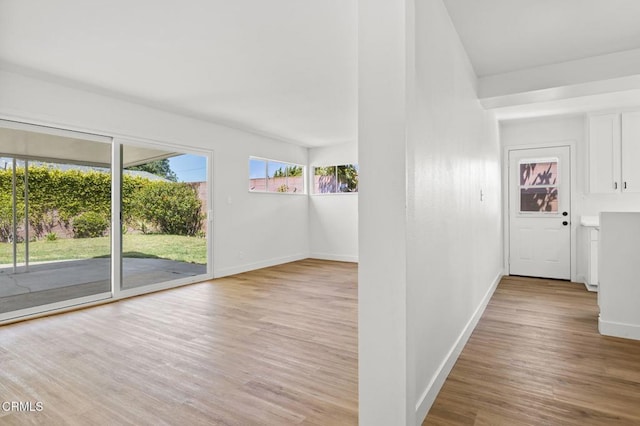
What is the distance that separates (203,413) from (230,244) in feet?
13.5

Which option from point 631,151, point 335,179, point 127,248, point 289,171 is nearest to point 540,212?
point 631,151

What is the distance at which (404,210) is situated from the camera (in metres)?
1.48

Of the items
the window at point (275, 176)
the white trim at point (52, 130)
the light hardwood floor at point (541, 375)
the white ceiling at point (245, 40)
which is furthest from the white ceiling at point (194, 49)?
the light hardwood floor at point (541, 375)

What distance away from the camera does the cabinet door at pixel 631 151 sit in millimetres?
4578

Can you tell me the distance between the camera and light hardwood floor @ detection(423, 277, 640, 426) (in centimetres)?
186

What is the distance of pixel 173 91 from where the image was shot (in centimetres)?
404

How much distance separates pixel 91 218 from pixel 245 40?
9.75 feet

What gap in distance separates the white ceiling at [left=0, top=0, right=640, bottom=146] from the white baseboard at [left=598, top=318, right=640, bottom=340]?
7.82ft

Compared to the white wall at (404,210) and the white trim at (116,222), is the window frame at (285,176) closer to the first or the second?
the white trim at (116,222)

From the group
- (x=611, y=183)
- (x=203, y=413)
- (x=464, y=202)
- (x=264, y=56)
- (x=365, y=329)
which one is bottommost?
(x=203, y=413)

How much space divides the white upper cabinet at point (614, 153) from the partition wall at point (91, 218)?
5811mm

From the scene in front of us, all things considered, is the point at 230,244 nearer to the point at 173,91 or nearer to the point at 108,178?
the point at 108,178

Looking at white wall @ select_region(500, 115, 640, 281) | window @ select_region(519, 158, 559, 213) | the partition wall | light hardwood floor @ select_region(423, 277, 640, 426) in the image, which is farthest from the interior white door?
the partition wall

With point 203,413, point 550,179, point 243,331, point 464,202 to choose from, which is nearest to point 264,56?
point 464,202
